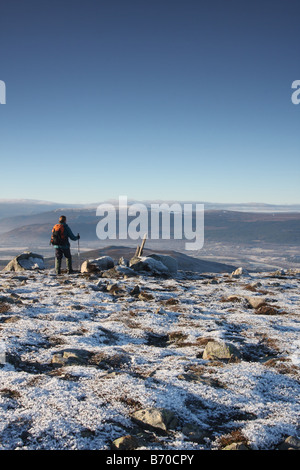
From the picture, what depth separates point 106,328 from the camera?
8875 mm

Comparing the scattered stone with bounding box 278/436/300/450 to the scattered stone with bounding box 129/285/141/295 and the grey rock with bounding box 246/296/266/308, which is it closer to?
the grey rock with bounding box 246/296/266/308

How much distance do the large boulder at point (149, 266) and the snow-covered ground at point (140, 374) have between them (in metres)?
7.81

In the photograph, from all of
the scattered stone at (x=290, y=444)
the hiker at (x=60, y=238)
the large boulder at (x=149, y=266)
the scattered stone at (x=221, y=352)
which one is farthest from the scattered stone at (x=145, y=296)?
the scattered stone at (x=290, y=444)

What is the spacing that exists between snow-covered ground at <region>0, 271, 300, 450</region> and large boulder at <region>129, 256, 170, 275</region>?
781 centimetres

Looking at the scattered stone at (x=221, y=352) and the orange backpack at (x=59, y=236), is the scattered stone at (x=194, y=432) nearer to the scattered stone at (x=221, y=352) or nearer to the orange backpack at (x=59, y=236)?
the scattered stone at (x=221, y=352)

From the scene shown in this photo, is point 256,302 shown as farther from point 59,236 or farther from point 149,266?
point 59,236

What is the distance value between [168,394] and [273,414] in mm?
1679

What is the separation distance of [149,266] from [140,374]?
563 inches

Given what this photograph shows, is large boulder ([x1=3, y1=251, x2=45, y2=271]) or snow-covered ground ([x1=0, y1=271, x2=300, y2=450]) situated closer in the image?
snow-covered ground ([x1=0, y1=271, x2=300, y2=450])

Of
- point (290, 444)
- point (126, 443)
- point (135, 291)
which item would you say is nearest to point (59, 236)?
point (135, 291)

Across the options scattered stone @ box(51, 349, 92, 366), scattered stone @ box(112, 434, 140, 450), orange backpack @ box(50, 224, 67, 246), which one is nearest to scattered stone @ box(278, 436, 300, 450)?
scattered stone @ box(112, 434, 140, 450)

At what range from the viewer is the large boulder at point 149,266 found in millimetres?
19984

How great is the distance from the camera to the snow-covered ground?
4.06 metres

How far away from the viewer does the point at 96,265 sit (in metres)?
20.5
